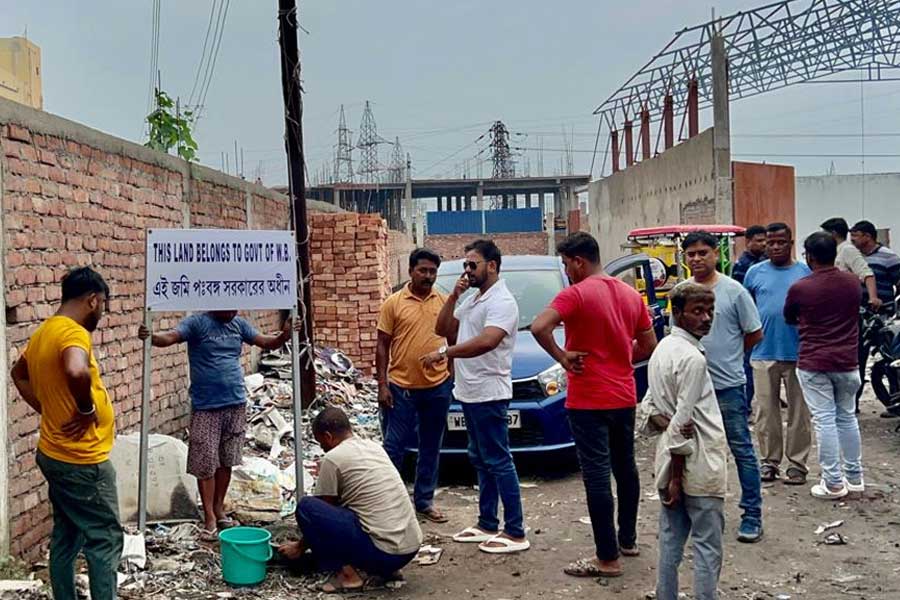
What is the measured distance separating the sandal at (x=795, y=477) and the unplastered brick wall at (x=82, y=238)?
5.00m

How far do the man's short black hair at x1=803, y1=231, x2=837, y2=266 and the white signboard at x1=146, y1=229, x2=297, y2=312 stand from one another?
359 cm

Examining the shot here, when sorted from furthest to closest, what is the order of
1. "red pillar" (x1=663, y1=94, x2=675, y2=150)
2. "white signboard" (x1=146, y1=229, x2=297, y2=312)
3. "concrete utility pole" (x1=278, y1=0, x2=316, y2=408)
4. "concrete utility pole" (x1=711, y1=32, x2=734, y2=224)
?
"red pillar" (x1=663, y1=94, x2=675, y2=150) → "concrete utility pole" (x1=711, y1=32, x2=734, y2=224) → "concrete utility pole" (x1=278, y1=0, x2=316, y2=408) → "white signboard" (x1=146, y1=229, x2=297, y2=312)

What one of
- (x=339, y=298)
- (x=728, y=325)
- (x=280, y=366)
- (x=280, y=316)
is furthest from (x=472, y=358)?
(x=339, y=298)

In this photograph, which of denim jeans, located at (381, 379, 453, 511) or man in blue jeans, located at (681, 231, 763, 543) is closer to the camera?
man in blue jeans, located at (681, 231, 763, 543)

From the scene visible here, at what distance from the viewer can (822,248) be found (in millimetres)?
6180

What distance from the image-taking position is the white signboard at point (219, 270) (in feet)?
17.5

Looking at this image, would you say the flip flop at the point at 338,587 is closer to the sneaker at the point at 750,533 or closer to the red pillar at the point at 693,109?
the sneaker at the point at 750,533

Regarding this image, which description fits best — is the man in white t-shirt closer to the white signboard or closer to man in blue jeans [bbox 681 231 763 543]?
the white signboard

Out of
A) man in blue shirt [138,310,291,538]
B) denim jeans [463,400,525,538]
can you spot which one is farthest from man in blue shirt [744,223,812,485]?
man in blue shirt [138,310,291,538]

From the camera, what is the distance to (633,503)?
5.24 metres

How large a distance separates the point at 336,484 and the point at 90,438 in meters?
1.35

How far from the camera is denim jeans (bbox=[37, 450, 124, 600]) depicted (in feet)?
13.4

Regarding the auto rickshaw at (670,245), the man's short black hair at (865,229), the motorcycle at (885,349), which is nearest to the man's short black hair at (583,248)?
the motorcycle at (885,349)

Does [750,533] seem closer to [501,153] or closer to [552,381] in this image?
[552,381]
